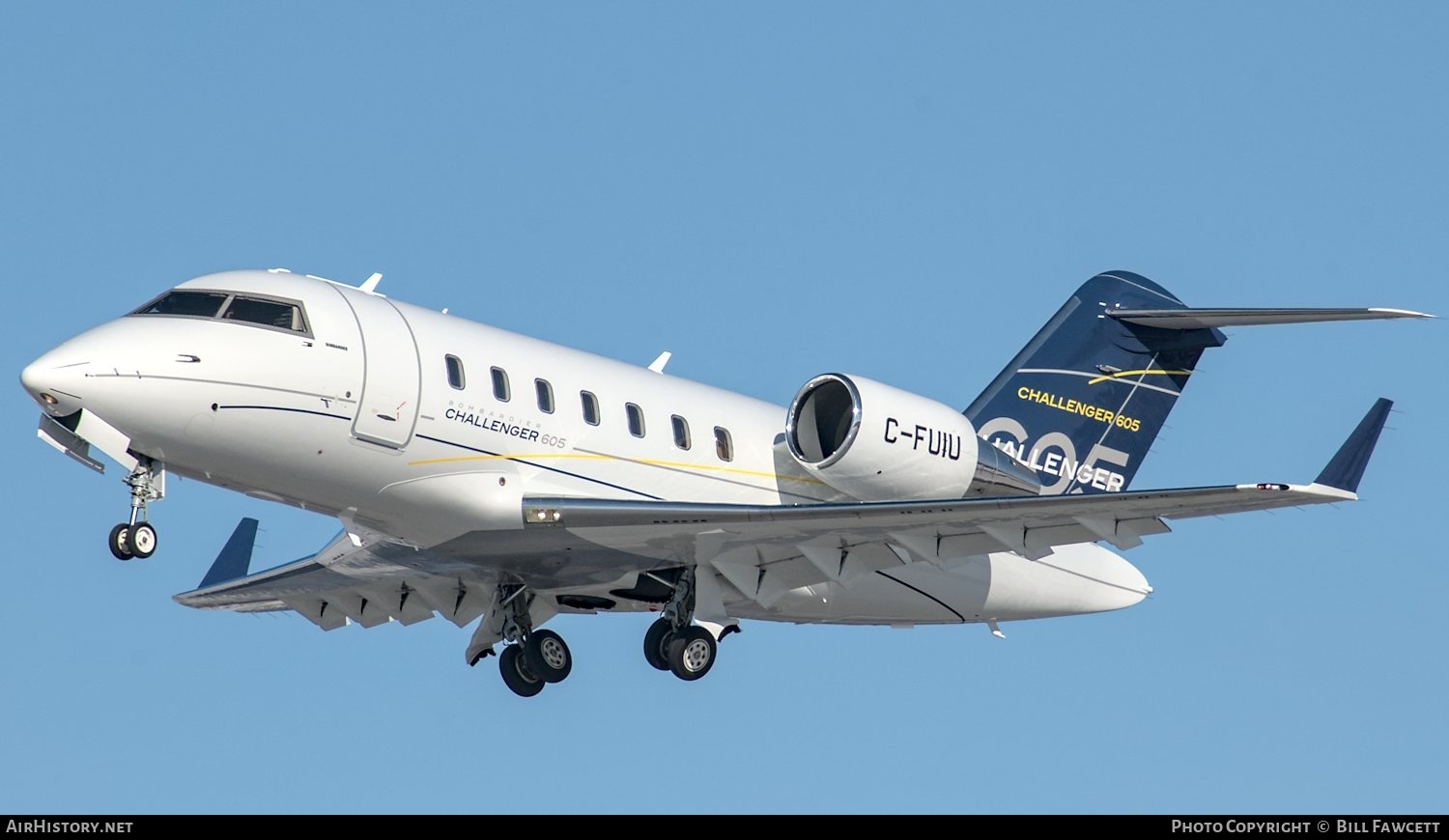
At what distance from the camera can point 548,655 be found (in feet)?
82.1

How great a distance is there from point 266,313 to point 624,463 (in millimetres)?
4038

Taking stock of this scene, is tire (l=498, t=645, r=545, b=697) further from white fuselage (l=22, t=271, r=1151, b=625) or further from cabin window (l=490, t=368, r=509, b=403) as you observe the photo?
cabin window (l=490, t=368, r=509, b=403)

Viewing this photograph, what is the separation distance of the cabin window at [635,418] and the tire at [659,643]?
7.56 ft

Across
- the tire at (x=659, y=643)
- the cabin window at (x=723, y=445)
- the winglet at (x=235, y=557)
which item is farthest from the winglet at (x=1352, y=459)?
the winglet at (x=235, y=557)

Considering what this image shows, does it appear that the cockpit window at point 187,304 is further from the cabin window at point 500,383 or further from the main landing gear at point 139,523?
→ the cabin window at point 500,383

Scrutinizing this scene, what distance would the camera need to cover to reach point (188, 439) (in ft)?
67.5

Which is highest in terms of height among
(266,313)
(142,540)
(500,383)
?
(266,313)

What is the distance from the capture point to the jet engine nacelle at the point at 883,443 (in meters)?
23.1

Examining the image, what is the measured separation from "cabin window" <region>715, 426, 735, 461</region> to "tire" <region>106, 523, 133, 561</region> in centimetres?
648

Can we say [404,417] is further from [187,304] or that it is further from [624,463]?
[624,463]

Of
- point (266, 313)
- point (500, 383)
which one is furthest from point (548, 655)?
point (266, 313)

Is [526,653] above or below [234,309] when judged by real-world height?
below


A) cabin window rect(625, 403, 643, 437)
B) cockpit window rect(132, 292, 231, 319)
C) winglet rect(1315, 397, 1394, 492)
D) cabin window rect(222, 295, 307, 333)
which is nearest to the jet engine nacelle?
cabin window rect(625, 403, 643, 437)

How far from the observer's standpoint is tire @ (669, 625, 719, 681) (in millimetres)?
23516
